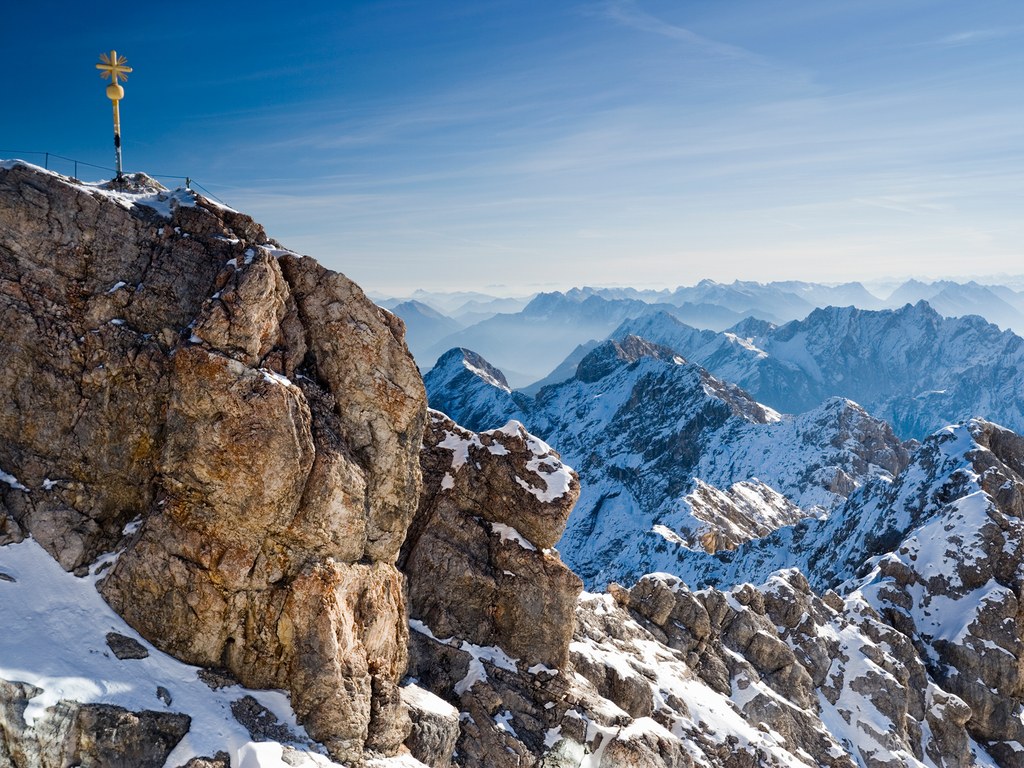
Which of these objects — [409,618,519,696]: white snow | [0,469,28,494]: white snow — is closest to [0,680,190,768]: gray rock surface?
[0,469,28,494]: white snow

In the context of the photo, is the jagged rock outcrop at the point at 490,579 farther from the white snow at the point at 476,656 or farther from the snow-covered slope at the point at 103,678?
the snow-covered slope at the point at 103,678

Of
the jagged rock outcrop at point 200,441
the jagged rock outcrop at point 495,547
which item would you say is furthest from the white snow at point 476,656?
the jagged rock outcrop at point 200,441

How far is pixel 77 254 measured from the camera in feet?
136

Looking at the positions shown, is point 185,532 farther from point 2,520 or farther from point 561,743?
point 561,743

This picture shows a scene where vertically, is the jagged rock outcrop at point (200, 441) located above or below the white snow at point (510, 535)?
above

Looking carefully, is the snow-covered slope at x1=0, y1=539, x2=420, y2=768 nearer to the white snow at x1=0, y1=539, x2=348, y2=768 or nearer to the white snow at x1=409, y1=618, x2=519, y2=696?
the white snow at x1=0, y1=539, x2=348, y2=768

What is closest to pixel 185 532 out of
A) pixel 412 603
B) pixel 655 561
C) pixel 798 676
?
pixel 412 603

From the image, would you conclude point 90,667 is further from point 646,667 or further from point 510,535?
point 646,667

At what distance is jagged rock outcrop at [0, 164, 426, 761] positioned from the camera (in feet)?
128

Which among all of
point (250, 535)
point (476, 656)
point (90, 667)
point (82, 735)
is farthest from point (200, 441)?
point (476, 656)

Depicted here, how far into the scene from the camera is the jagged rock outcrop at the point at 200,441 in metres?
39.0

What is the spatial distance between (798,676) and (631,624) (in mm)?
23121

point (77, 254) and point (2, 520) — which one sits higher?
point (77, 254)

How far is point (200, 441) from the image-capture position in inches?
1533
